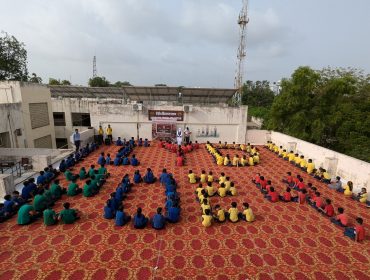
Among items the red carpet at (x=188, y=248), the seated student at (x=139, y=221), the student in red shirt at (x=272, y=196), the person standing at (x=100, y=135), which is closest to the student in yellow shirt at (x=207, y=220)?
the red carpet at (x=188, y=248)

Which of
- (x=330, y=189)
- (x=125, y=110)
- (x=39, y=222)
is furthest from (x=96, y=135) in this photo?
(x=330, y=189)

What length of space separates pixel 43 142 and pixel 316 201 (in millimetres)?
18136

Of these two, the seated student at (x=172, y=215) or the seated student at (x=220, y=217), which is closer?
the seated student at (x=172, y=215)

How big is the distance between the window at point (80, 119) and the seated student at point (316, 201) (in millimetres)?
19394

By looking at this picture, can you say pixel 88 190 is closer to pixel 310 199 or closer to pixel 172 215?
pixel 172 215

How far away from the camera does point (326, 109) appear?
18.1 metres

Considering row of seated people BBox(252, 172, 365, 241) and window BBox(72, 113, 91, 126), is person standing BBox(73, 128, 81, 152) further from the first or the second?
row of seated people BBox(252, 172, 365, 241)

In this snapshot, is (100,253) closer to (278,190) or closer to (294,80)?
(278,190)

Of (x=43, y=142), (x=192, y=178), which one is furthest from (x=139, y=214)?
(x=43, y=142)

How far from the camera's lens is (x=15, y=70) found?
1097 inches

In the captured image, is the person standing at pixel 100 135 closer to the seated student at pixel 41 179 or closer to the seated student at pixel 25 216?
the seated student at pixel 41 179

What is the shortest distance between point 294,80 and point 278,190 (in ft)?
42.0

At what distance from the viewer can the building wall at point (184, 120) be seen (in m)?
17.3

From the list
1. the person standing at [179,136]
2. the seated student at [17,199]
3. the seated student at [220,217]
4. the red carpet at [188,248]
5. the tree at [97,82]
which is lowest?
the red carpet at [188,248]
